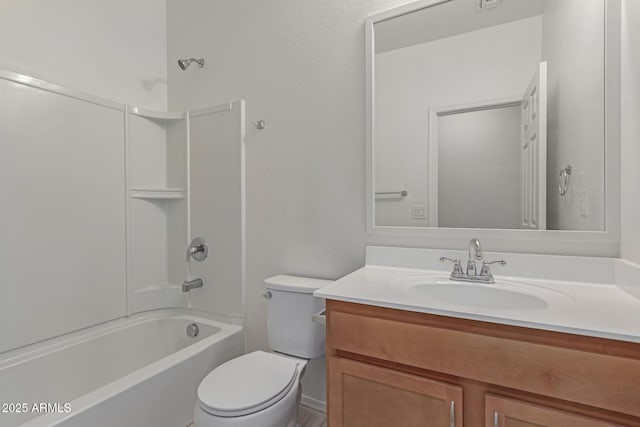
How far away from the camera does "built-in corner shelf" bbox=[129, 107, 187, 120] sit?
204cm

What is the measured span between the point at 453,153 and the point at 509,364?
2.93 feet

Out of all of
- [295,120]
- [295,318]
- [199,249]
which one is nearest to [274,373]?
[295,318]

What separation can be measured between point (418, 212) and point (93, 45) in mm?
2115

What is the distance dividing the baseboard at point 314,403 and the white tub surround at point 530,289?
82 centimetres

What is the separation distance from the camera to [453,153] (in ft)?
4.56

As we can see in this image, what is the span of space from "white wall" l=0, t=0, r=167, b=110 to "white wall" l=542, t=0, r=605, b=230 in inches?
90.5

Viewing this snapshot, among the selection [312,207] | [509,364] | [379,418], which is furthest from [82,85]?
[509,364]

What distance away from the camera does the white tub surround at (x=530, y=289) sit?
771mm

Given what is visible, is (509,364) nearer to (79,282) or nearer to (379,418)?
(379,418)

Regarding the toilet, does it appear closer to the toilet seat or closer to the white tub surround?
the toilet seat

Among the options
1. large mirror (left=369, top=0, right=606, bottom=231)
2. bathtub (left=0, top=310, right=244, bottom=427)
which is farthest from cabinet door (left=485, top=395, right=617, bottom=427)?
bathtub (left=0, top=310, right=244, bottom=427)

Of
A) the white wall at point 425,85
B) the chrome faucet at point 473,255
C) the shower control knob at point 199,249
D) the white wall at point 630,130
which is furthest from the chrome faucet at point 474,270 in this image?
the shower control knob at point 199,249

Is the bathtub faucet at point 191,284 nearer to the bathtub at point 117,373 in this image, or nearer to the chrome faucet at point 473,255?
the bathtub at point 117,373

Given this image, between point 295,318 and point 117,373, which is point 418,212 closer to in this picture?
point 295,318
